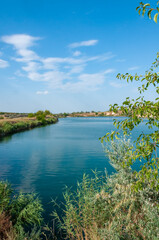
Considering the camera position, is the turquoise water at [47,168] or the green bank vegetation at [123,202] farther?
the turquoise water at [47,168]

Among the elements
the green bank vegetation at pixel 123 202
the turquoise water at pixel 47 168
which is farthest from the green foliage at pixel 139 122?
the turquoise water at pixel 47 168

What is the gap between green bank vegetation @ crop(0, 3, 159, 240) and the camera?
15.5 feet

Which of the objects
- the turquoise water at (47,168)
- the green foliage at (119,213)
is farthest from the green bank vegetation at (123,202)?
the turquoise water at (47,168)

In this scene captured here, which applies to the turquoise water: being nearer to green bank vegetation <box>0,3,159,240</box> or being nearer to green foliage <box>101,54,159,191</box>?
green bank vegetation <box>0,3,159,240</box>

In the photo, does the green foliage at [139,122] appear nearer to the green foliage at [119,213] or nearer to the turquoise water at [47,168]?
the green foliage at [119,213]

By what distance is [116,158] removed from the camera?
28.8 ft

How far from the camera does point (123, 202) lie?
677 cm

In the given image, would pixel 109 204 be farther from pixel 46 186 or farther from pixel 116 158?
pixel 46 186

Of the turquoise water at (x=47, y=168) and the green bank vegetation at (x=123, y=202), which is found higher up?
the green bank vegetation at (x=123, y=202)

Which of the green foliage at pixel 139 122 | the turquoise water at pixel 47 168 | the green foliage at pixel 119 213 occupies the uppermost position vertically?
the green foliage at pixel 139 122

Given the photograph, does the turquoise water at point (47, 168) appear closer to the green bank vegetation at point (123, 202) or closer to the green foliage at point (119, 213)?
the green bank vegetation at point (123, 202)

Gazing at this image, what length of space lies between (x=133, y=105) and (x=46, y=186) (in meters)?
13.5

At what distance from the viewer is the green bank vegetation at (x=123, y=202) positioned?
4.72 m

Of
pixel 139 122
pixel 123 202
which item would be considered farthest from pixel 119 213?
pixel 139 122
